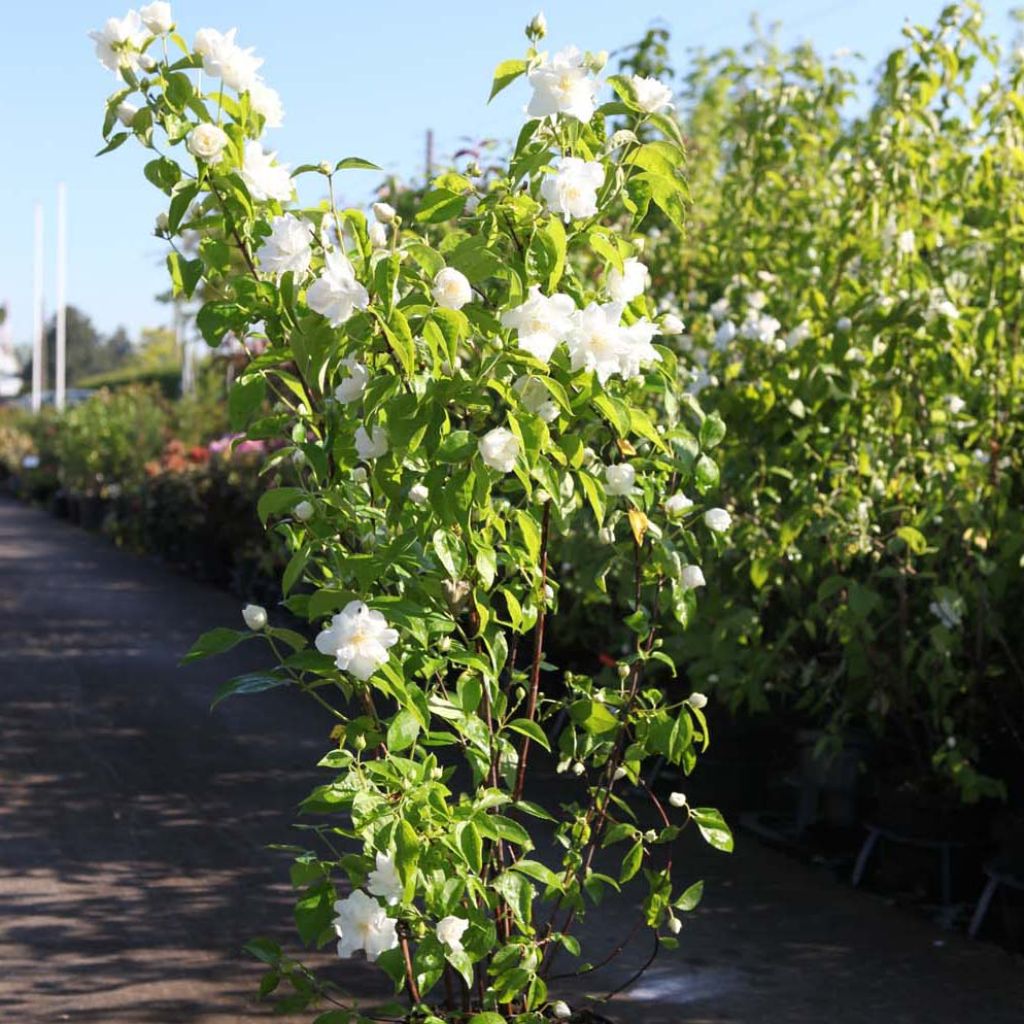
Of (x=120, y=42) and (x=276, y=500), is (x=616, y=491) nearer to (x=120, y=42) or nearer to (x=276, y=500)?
(x=276, y=500)

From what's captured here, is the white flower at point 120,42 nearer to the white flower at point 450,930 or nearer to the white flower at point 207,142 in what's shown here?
the white flower at point 207,142

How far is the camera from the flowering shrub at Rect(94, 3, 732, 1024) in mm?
2426

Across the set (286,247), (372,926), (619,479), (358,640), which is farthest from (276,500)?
(372,926)

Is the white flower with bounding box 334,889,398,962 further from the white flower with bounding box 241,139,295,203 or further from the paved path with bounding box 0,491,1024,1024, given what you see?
the paved path with bounding box 0,491,1024,1024

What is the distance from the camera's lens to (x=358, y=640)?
2393mm

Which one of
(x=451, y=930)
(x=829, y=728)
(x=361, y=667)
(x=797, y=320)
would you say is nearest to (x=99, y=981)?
(x=451, y=930)

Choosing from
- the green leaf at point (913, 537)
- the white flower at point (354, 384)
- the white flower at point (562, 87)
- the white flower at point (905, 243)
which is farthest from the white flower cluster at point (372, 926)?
the white flower at point (905, 243)

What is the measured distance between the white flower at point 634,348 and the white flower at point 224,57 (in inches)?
30.1

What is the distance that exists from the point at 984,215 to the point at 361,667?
3.67 meters

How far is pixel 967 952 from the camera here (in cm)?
444

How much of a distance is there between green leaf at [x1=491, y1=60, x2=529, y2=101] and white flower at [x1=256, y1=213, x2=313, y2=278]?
0.40 metres

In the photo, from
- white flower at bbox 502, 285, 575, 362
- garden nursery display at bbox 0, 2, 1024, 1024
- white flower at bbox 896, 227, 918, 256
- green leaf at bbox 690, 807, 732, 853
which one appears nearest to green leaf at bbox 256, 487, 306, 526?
garden nursery display at bbox 0, 2, 1024, 1024

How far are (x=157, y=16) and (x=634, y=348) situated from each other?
37.8 inches

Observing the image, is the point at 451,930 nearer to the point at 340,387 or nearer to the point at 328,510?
the point at 328,510
